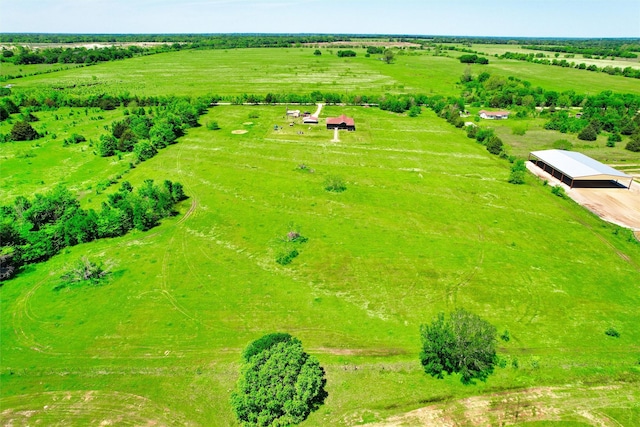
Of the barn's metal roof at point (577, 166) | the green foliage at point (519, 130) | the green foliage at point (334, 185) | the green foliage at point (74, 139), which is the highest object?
the green foliage at point (519, 130)

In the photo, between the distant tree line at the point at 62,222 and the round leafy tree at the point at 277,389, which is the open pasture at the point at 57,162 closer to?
the distant tree line at the point at 62,222

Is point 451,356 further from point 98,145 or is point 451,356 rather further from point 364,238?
point 98,145

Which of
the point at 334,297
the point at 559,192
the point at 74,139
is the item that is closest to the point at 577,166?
the point at 559,192

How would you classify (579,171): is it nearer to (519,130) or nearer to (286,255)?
(519,130)

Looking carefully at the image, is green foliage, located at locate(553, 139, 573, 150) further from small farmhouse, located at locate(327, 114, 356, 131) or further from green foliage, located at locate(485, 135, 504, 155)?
small farmhouse, located at locate(327, 114, 356, 131)

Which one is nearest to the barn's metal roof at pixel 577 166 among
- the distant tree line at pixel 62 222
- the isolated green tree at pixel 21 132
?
the distant tree line at pixel 62 222

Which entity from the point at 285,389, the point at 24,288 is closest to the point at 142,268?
the point at 24,288
